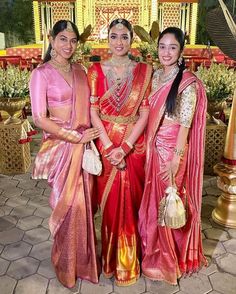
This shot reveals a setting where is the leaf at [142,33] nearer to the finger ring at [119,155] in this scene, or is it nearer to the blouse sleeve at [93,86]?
the blouse sleeve at [93,86]

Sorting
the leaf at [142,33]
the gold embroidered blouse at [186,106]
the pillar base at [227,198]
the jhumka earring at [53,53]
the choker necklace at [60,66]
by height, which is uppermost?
the leaf at [142,33]

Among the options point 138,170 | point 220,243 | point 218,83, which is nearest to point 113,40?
point 138,170

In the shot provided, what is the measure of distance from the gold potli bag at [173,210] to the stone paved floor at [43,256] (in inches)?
16.2

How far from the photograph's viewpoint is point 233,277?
6.26 ft

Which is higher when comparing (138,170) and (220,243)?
(138,170)

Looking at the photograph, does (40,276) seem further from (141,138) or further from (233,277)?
(233,277)

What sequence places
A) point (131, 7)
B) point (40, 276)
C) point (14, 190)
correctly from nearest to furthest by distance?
1. point (40, 276)
2. point (14, 190)
3. point (131, 7)

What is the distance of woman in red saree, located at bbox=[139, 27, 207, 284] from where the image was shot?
1.58 metres

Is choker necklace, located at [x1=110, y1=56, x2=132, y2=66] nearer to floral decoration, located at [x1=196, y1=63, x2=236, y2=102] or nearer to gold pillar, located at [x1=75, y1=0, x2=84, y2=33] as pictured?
floral decoration, located at [x1=196, y1=63, x2=236, y2=102]

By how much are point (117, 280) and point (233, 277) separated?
2.14ft

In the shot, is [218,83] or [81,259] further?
[218,83]

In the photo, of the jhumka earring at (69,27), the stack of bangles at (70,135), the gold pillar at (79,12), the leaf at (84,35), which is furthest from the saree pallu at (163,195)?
the gold pillar at (79,12)

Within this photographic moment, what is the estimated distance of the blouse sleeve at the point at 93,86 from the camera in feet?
5.37

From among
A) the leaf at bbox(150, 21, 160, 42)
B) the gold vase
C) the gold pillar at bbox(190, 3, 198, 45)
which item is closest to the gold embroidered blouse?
the leaf at bbox(150, 21, 160, 42)
